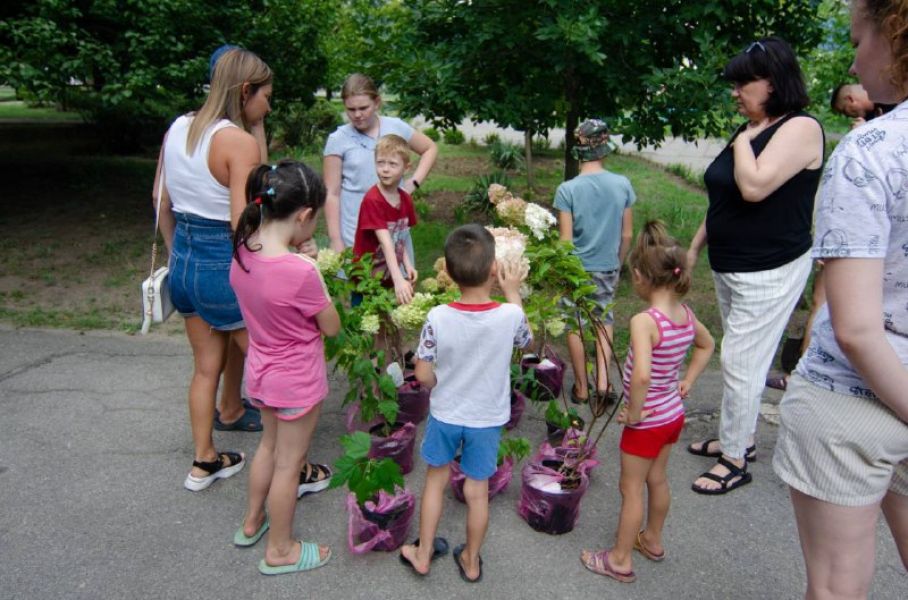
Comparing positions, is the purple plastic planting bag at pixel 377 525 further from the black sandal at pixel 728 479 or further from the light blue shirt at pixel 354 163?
the light blue shirt at pixel 354 163

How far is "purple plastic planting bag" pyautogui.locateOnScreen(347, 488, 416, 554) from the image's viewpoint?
2.80 meters

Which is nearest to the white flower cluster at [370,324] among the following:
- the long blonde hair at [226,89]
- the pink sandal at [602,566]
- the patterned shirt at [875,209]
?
the long blonde hair at [226,89]

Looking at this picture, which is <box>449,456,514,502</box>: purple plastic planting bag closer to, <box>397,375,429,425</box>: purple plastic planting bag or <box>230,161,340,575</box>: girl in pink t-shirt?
<box>397,375,429,425</box>: purple plastic planting bag

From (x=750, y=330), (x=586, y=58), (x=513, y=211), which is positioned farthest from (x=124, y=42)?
(x=750, y=330)

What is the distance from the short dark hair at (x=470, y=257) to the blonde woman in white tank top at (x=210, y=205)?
1.05 meters

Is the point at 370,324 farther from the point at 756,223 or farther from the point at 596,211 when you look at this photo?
the point at 756,223

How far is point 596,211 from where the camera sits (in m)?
4.04

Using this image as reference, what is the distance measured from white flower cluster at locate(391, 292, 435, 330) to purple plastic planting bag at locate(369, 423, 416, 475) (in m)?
0.66

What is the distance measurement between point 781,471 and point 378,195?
239cm

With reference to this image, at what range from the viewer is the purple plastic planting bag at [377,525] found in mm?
2805

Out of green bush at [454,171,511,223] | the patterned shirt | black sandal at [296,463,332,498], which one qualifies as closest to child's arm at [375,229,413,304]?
black sandal at [296,463,332,498]

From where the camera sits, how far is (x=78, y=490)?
3260 mm

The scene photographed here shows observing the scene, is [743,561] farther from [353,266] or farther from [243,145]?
[243,145]

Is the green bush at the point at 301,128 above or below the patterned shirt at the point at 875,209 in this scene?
below
